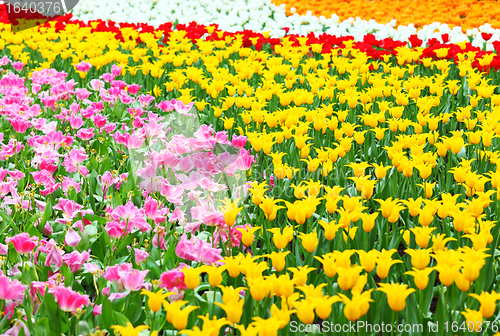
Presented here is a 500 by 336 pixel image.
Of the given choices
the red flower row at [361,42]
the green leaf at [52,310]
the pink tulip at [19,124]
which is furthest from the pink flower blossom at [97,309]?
the red flower row at [361,42]

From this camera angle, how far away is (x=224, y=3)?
1223 cm

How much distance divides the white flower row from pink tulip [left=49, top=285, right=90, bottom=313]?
716 centimetres

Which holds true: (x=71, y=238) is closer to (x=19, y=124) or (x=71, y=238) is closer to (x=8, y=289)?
(x=8, y=289)

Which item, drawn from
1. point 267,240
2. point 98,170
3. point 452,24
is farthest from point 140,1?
point 267,240

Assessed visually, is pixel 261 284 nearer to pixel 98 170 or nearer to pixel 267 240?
pixel 267 240

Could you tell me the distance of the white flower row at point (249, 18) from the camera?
8.47 meters

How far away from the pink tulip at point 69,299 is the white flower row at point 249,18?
23.5 feet

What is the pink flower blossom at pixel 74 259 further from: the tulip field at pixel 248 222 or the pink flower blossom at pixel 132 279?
the pink flower blossom at pixel 132 279

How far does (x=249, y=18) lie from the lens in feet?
35.8

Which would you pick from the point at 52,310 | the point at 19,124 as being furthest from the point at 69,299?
the point at 19,124

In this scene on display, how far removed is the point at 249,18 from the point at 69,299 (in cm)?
990

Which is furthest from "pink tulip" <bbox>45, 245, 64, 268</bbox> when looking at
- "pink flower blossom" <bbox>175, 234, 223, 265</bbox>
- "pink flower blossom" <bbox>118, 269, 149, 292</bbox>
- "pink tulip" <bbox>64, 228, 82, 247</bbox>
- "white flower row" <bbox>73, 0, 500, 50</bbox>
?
"white flower row" <bbox>73, 0, 500, 50</bbox>

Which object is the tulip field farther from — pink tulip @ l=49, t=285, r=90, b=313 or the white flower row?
the white flower row

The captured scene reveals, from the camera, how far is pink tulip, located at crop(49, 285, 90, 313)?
1714mm
